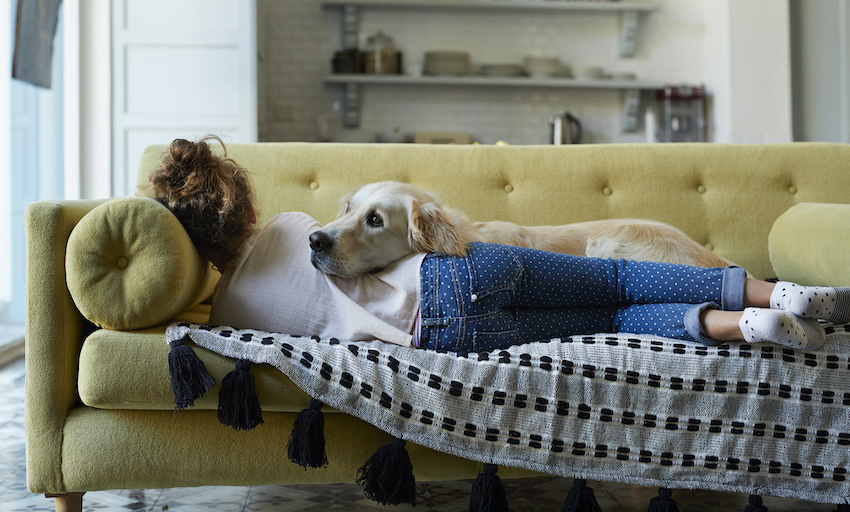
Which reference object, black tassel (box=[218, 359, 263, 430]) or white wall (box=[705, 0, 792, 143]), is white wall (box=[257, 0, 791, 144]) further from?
black tassel (box=[218, 359, 263, 430])

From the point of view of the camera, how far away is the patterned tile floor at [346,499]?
1624 millimetres

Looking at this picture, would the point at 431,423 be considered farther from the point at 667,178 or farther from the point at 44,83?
the point at 44,83

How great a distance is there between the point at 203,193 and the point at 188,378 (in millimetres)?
440

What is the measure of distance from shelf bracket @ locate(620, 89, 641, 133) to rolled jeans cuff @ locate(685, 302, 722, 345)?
439cm

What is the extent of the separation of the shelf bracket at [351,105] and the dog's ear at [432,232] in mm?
3895

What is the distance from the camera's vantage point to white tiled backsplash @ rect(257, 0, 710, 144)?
530 cm

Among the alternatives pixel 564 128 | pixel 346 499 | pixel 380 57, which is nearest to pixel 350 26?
pixel 380 57

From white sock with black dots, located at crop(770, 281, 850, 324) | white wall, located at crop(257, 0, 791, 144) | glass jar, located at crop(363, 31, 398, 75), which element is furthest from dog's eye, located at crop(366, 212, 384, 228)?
glass jar, located at crop(363, 31, 398, 75)

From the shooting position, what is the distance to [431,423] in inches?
49.6

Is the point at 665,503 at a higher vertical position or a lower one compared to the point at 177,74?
lower

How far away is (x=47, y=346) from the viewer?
134 centimetres

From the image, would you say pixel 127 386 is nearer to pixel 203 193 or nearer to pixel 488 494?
pixel 203 193

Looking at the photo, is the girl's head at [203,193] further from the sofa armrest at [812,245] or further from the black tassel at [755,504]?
the sofa armrest at [812,245]

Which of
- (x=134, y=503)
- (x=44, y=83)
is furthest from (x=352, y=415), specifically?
(x=44, y=83)
